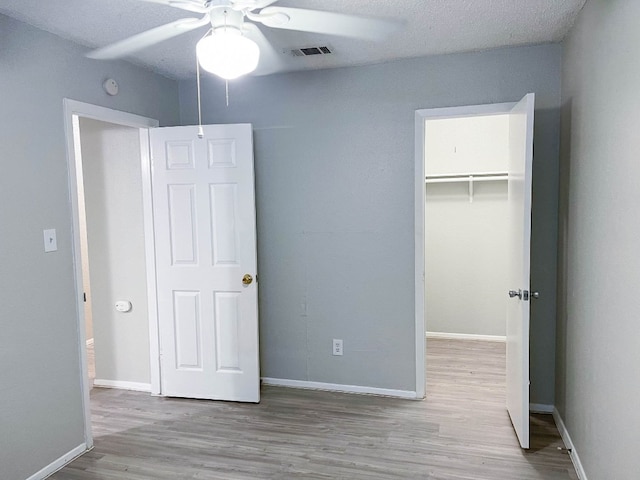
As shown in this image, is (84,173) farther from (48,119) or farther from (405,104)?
(405,104)

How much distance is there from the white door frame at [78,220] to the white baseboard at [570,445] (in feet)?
8.92

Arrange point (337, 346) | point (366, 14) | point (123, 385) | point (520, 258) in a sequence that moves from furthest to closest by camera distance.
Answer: point (123, 385) → point (337, 346) → point (520, 258) → point (366, 14)

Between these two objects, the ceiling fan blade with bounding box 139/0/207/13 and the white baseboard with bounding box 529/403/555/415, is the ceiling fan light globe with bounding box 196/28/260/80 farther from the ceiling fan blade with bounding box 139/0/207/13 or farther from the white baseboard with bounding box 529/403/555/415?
the white baseboard with bounding box 529/403/555/415

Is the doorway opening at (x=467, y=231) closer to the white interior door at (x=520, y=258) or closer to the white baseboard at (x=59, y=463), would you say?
the white interior door at (x=520, y=258)

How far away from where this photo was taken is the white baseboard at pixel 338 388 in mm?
3340

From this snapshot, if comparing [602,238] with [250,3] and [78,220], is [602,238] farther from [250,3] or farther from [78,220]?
[78,220]

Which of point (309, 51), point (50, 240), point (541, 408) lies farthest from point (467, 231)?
point (50, 240)

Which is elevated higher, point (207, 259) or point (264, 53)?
point (264, 53)

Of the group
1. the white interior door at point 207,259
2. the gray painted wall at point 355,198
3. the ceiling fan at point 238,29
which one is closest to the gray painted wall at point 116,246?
the white interior door at point 207,259

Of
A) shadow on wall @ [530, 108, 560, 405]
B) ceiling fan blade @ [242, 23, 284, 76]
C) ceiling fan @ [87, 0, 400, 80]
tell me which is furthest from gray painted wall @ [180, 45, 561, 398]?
ceiling fan @ [87, 0, 400, 80]

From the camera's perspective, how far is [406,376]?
3.33m

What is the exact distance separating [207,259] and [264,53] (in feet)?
4.79

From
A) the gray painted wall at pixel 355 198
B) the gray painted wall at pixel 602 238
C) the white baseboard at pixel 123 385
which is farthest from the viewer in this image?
the white baseboard at pixel 123 385

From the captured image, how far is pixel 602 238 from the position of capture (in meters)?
2.01
